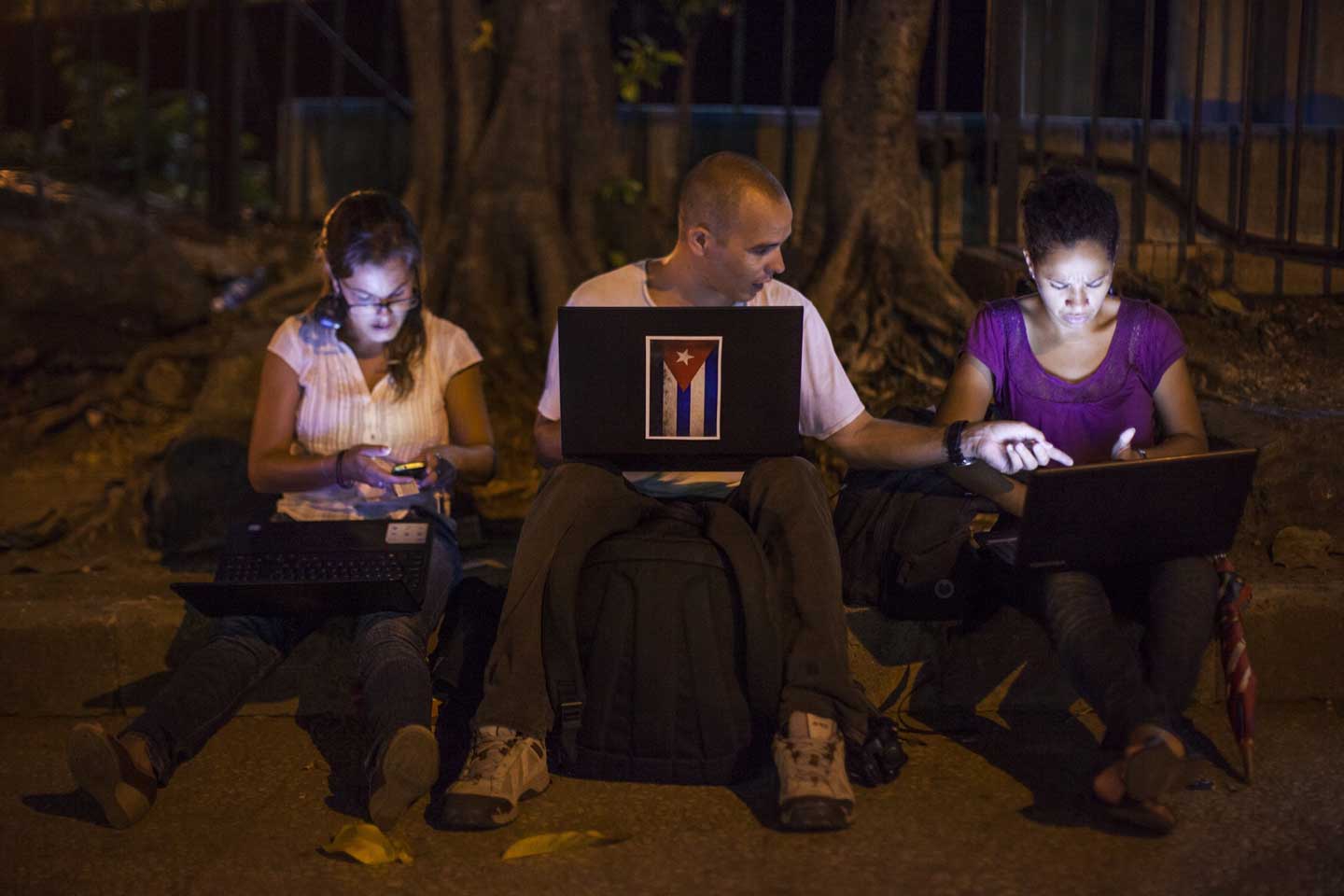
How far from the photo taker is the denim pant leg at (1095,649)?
3.76 meters

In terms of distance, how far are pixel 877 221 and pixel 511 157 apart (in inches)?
62.8

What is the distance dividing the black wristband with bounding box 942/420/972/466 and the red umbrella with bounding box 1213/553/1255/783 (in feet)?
2.28

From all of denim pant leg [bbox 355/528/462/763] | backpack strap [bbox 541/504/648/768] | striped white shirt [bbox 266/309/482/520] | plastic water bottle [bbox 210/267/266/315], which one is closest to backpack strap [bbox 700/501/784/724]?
backpack strap [bbox 541/504/648/768]

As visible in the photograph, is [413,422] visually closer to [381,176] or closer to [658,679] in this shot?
[658,679]

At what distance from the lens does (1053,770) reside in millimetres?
4164

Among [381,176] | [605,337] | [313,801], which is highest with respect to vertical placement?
Result: [381,176]

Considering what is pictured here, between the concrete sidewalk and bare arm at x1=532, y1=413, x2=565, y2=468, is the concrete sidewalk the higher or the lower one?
the lower one

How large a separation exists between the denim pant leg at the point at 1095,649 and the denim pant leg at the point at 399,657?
5.24ft

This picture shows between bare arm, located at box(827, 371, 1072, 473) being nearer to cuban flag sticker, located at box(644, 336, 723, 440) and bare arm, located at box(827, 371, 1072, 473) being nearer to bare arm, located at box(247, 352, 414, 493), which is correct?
cuban flag sticker, located at box(644, 336, 723, 440)

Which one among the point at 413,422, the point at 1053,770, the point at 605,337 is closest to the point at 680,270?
the point at 605,337

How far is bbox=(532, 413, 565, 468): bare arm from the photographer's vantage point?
4.45 m

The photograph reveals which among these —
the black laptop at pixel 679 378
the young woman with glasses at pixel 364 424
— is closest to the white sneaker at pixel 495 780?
the young woman with glasses at pixel 364 424

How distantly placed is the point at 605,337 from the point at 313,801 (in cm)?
138

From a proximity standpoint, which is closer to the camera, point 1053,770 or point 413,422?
point 1053,770
